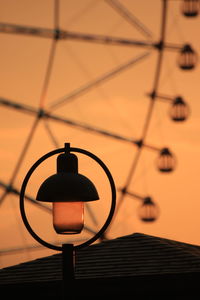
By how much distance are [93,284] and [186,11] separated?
63.1ft

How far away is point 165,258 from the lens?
15016mm

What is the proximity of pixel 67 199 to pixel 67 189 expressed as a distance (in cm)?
14

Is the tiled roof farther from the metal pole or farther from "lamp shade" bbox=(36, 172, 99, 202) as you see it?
the metal pole

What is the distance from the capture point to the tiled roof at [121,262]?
46.5ft

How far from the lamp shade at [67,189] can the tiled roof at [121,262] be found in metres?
6.79

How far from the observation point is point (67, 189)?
7.04 metres

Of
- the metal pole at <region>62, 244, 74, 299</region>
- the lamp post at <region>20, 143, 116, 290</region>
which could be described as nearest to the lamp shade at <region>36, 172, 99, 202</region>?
the lamp post at <region>20, 143, 116, 290</region>

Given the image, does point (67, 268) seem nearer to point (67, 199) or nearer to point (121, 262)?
point (67, 199)

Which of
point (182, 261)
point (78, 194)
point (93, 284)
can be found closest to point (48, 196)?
point (78, 194)

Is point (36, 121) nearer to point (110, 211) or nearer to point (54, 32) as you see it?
point (54, 32)

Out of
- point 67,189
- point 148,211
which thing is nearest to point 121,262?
point 67,189

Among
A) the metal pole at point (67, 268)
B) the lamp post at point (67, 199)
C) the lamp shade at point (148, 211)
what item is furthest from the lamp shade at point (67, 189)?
the lamp shade at point (148, 211)

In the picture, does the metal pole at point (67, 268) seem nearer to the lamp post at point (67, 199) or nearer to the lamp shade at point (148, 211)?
the lamp post at point (67, 199)

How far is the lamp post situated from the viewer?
22.3 ft
